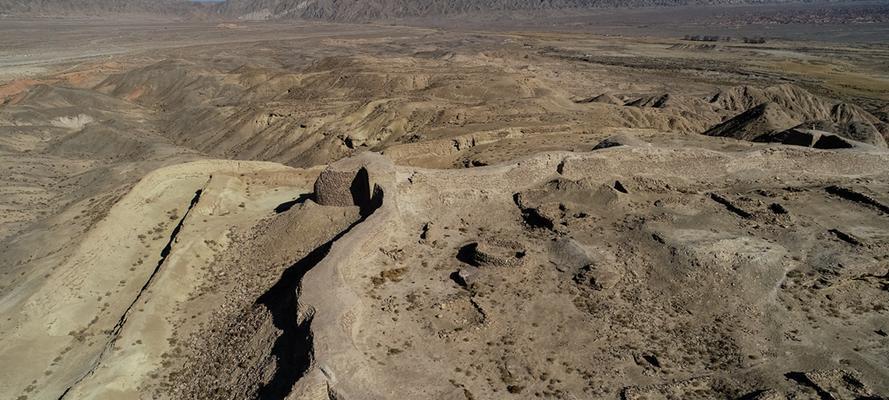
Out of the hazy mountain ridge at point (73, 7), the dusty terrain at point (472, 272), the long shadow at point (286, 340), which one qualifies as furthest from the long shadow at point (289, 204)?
the hazy mountain ridge at point (73, 7)

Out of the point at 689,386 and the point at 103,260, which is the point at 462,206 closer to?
the point at 689,386

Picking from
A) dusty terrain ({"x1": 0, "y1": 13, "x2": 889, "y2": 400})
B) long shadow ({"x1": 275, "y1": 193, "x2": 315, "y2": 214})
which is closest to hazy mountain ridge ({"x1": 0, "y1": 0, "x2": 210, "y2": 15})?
dusty terrain ({"x1": 0, "y1": 13, "x2": 889, "y2": 400})

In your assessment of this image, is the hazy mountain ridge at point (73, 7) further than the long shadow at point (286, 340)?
Yes

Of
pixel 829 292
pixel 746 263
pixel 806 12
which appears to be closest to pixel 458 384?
pixel 746 263

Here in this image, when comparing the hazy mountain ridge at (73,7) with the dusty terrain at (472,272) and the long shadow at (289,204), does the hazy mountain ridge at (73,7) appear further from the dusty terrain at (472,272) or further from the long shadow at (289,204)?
the long shadow at (289,204)

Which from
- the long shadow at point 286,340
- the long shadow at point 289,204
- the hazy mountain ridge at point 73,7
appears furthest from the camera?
the hazy mountain ridge at point 73,7

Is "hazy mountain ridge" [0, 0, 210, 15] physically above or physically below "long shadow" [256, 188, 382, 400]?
above

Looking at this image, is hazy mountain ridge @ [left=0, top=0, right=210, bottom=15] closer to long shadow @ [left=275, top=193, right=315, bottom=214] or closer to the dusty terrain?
the dusty terrain

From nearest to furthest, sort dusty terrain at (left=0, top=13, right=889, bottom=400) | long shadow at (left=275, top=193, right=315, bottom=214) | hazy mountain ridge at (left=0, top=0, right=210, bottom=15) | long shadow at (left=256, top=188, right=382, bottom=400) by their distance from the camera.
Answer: long shadow at (left=256, top=188, right=382, bottom=400), dusty terrain at (left=0, top=13, right=889, bottom=400), long shadow at (left=275, top=193, right=315, bottom=214), hazy mountain ridge at (left=0, top=0, right=210, bottom=15)
